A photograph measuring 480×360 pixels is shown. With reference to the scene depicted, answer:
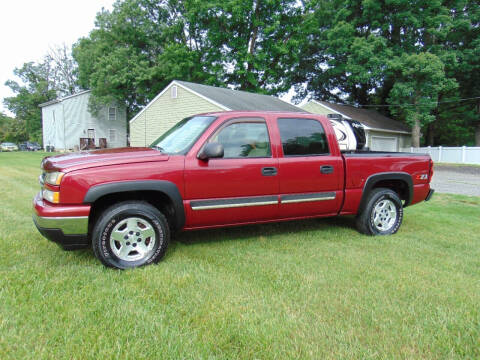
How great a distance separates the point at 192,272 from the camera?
11.2 feet

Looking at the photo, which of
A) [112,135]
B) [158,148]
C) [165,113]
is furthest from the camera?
[112,135]

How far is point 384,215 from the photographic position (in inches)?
203

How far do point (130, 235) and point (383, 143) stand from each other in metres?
27.6

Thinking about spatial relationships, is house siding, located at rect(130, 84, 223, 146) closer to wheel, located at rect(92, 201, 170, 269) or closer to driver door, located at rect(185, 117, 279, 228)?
driver door, located at rect(185, 117, 279, 228)

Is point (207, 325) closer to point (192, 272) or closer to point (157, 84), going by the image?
point (192, 272)

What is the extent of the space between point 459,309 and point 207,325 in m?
2.12

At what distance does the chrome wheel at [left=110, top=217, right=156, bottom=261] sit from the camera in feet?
11.5

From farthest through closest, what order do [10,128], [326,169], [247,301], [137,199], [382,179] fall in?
[10,128]
[382,179]
[326,169]
[137,199]
[247,301]

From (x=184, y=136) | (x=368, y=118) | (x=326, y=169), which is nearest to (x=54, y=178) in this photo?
(x=184, y=136)

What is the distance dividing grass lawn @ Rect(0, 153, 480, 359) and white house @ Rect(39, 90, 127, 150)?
3252 centimetres

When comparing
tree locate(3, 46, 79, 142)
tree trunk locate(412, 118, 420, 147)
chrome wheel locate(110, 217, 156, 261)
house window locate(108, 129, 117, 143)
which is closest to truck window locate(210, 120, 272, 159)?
chrome wheel locate(110, 217, 156, 261)

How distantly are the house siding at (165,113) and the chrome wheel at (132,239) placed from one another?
15.3 meters

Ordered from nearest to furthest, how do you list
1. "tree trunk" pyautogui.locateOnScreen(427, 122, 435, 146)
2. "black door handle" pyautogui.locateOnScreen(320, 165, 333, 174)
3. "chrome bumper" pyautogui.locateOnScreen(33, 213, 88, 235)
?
"chrome bumper" pyautogui.locateOnScreen(33, 213, 88, 235) → "black door handle" pyautogui.locateOnScreen(320, 165, 333, 174) → "tree trunk" pyautogui.locateOnScreen(427, 122, 435, 146)

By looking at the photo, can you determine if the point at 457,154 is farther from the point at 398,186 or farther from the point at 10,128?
the point at 10,128
